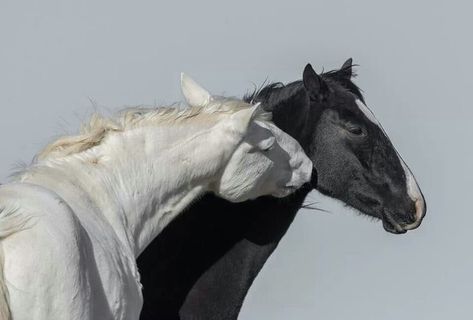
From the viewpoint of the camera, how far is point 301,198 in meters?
7.57

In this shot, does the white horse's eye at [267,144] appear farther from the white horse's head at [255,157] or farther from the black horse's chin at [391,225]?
the black horse's chin at [391,225]

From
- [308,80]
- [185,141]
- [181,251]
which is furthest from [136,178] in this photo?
[308,80]

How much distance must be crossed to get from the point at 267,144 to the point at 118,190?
837 millimetres

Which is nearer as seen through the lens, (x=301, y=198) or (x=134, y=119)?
(x=134, y=119)

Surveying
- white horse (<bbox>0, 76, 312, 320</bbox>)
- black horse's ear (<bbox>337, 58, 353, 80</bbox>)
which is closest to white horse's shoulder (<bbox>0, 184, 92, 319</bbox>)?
white horse (<bbox>0, 76, 312, 320</bbox>)

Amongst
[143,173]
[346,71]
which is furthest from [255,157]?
[346,71]

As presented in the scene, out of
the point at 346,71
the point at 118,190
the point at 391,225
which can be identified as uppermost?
the point at 118,190

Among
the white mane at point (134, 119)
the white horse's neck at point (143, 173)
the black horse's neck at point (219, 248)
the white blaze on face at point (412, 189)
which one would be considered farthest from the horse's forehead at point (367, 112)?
the white horse's neck at point (143, 173)

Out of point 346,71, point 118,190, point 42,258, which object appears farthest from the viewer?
point 346,71

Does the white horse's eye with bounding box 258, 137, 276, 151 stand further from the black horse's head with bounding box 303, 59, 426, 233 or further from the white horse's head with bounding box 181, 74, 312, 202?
the black horse's head with bounding box 303, 59, 426, 233

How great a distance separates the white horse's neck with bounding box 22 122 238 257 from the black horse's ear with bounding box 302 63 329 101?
1.00 m

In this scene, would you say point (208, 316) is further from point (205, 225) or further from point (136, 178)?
point (136, 178)

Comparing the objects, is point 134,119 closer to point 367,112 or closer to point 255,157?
point 255,157

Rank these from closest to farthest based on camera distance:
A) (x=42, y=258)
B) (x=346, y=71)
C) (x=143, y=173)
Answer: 1. (x=42, y=258)
2. (x=143, y=173)
3. (x=346, y=71)
